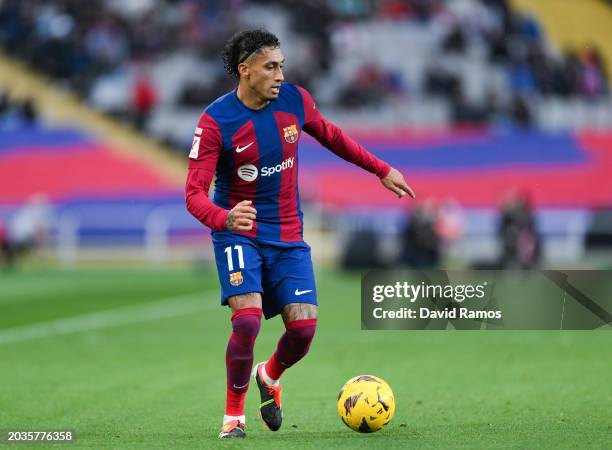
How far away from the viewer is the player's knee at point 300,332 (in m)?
7.70

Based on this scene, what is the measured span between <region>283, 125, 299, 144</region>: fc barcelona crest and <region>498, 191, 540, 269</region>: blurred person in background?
17.6 m

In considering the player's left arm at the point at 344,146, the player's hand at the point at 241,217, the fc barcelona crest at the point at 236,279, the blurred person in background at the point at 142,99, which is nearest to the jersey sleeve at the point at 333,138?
the player's left arm at the point at 344,146

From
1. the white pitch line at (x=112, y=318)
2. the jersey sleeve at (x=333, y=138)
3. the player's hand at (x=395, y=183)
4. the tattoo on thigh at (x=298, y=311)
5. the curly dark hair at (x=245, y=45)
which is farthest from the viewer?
the white pitch line at (x=112, y=318)

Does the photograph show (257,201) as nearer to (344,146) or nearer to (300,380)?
(344,146)

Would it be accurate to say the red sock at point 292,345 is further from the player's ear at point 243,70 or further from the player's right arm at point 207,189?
the player's ear at point 243,70

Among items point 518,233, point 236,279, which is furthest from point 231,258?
point 518,233

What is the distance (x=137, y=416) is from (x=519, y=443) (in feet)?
9.33

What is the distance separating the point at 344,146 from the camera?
806 cm

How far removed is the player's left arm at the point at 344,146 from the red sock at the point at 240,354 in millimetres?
1218

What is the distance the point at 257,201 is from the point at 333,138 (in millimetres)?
691

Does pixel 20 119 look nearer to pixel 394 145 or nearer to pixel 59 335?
pixel 394 145

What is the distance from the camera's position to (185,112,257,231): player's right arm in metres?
7.16

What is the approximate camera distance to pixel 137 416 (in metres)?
8.66

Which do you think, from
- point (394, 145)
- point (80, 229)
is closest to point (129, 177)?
point (80, 229)
